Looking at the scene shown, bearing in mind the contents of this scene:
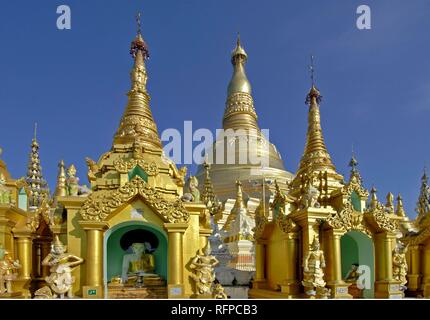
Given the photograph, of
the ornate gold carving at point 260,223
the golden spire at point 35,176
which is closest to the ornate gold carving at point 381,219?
the ornate gold carving at point 260,223

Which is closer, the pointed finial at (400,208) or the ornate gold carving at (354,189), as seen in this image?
the ornate gold carving at (354,189)

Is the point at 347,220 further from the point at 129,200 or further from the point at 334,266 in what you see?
the point at 129,200

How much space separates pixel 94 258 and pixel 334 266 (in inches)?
271

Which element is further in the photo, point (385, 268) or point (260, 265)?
point (260, 265)

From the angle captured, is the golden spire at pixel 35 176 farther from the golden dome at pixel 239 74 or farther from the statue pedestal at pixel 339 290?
the statue pedestal at pixel 339 290

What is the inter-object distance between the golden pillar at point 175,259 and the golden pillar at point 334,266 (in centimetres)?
453

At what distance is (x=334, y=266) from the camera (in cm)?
1196

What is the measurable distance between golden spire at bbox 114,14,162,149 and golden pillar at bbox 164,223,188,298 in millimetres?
5536

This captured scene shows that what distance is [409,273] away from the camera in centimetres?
1580

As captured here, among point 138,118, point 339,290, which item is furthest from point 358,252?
point 138,118

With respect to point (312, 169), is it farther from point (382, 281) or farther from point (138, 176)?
point (138, 176)

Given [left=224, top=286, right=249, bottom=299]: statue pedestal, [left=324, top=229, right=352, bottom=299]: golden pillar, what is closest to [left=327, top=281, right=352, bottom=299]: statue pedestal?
[left=324, top=229, right=352, bottom=299]: golden pillar

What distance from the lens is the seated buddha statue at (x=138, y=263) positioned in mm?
11438

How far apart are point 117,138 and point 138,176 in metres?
5.96
